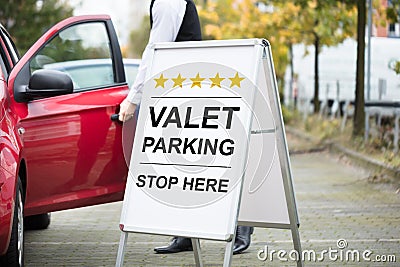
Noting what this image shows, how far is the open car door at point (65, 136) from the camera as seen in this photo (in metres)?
Answer: 6.66

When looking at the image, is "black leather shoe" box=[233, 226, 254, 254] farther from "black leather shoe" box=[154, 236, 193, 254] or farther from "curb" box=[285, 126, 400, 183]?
"curb" box=[285, 126, 400, 183]

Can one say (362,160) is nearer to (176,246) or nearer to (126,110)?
(176,246)

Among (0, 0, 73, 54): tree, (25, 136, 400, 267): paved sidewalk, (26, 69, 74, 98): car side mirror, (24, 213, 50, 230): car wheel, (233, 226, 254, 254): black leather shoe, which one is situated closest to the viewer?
(26, 69, 74, 98): car side mirror

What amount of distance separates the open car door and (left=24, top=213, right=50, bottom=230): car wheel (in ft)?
5.93

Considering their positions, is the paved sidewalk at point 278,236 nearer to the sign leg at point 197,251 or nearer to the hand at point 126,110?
the sign leg at point 197,251

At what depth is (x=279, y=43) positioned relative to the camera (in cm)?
2402

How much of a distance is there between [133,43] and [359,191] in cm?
4477

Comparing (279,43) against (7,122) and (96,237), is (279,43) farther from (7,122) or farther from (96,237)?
(7,122)

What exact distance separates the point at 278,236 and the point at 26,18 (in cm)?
1853

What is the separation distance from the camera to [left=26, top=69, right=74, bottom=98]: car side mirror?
259 inches

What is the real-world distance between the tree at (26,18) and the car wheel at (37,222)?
16096mm

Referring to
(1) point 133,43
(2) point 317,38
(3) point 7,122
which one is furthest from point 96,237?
(1) point 133,43

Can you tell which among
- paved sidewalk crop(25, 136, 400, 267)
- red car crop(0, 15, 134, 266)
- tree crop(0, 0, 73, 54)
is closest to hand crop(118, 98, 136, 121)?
red car crop(0, 15, 134, 266)

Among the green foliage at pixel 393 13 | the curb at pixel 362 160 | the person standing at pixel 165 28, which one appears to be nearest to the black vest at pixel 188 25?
the person standing at pixel 165 28
